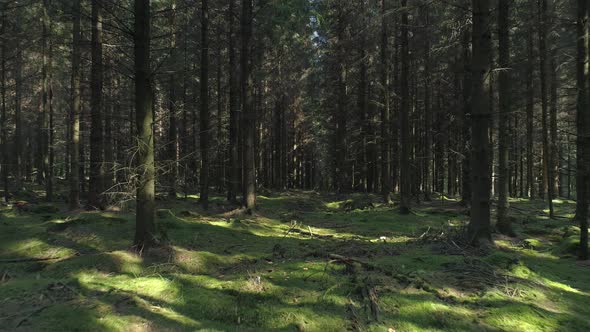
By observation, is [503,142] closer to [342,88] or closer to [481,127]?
[481,127]

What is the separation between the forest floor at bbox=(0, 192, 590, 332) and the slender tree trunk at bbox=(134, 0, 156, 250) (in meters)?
0.55

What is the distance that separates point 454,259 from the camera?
302 inches

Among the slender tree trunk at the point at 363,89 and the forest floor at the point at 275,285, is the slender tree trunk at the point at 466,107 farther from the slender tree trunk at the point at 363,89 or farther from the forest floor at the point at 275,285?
the forest floor at the point at 275,285

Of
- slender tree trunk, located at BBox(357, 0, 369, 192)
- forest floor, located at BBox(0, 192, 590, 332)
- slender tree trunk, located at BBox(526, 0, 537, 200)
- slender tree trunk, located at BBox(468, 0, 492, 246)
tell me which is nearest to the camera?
forest floor, located at BBox(0, 192, 590, 332)

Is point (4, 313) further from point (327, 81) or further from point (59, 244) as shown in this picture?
point (327, 81)

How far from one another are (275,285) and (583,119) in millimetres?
8752

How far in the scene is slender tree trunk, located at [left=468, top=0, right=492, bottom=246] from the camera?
9156 millimetres

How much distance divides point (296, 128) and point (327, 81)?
516 inches

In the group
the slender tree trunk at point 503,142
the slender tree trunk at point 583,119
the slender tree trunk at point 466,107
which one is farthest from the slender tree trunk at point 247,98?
the slender tree trunk at point 583,119

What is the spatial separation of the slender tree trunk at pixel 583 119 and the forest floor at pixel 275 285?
102 centimetres

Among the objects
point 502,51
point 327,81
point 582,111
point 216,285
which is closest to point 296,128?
point 327,81

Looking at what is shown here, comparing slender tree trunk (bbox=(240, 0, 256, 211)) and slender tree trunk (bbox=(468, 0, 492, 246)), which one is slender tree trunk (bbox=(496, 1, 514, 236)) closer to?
slender tree trunk (bbox=(468, 0, 492, 246))

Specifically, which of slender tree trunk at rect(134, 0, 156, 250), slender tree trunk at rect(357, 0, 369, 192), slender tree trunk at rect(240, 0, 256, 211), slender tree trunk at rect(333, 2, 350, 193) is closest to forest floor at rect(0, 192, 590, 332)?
slender tree trunk at rect(134, 0, 156, 250)

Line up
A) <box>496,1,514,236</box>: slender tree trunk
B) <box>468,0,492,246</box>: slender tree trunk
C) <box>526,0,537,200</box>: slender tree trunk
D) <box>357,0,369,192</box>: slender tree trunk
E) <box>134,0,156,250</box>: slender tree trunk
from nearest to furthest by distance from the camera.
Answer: <box>134,0,156,250</box>: slender tree trunk
<box>468,0,492,246</box>: slender tree trunk
<box>496,1,514,236</box>: slender tree trunk
<box>526,0,537,200</box>: slender tree trunk
<box>357,0,369,192</box>: slender tree trunk
